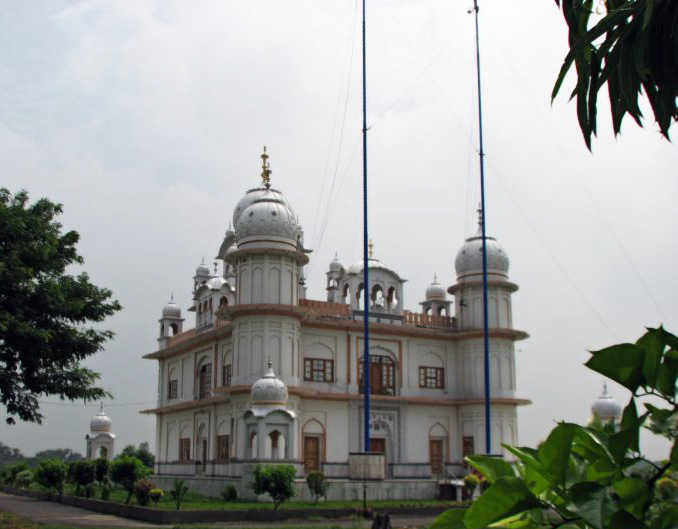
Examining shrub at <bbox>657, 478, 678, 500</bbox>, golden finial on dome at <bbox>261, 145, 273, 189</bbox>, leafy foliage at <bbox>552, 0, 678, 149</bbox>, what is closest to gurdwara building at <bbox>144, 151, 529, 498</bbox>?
golden finial on dome at <bbox>261, 145, 273, 189</bbox>

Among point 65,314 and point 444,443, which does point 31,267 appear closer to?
point 65,314

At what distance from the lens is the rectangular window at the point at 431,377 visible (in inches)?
1220

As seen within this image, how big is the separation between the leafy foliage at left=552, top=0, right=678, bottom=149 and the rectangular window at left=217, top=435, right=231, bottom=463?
83.7 feet

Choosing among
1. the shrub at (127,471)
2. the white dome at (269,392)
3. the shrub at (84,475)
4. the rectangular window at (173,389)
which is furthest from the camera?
the rectangular window at (173,389)

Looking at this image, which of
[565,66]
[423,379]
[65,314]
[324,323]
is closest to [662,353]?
[565,66]

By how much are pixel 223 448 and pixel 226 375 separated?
98.8 inches

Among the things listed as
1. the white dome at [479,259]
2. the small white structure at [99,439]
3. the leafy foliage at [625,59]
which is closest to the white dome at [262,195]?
the white dome at [479,259]

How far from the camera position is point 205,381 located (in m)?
31.6

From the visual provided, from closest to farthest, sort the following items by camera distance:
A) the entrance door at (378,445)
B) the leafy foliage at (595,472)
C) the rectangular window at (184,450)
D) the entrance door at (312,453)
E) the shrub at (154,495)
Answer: the leafy foliage at (595,472) → the shrub at (154,495) → the entrance door at (312,453) → the entrance door at (378,445) → the rectangular window at (184,450)

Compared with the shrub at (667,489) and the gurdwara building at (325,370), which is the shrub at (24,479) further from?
the shrub at (667,489)

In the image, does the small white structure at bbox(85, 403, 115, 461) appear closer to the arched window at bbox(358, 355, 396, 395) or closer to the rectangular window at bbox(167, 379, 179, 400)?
the rectangular window at bbox(167, 379, 179, 400)

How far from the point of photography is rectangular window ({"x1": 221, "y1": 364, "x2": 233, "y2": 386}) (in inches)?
1146

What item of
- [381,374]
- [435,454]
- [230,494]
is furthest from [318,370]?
[230,494]

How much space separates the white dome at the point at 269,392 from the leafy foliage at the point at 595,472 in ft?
77.4
